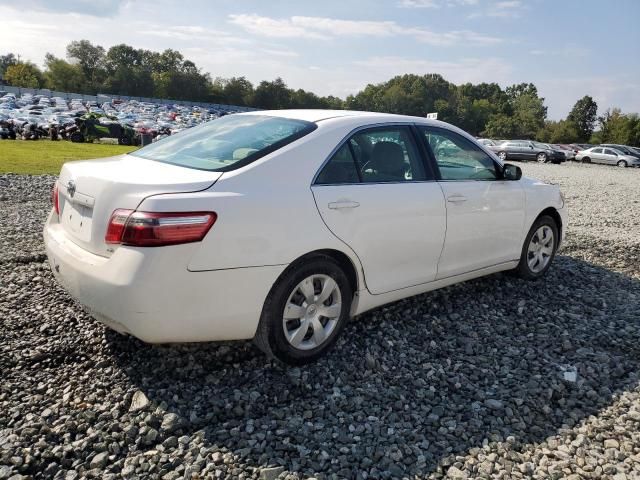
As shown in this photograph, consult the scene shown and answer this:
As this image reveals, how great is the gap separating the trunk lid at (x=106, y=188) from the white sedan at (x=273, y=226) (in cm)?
1

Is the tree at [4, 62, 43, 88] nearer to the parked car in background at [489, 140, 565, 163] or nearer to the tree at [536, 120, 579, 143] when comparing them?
the tree at [536, 120, 579, 143]

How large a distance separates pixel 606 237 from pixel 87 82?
Result: 126835 millimetres

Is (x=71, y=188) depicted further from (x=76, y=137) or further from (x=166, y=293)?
(x=76, y=137)

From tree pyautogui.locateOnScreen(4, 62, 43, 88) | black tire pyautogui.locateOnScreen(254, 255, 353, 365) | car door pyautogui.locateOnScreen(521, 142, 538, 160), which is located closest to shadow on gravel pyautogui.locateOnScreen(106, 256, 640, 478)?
black tire pyautogui.locateOnScreen(254, 255, 353, 365)

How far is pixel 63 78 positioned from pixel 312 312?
128 metres

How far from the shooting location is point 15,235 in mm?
6137

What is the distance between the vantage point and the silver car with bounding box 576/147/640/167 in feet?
110

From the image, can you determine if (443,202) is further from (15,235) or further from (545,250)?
(15,235)

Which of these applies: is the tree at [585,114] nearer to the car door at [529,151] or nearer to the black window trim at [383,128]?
the car door at [529,151]

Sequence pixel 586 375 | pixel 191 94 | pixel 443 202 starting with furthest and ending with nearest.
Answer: pixel 191 94 → pixel 443 202 → pixel 586 375

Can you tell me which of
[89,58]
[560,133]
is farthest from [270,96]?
[560,133]

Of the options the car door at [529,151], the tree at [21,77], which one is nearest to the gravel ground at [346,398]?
the car door at [529,151]

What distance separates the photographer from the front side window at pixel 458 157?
414cm

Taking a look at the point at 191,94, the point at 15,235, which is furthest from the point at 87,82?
the point at 15,235
